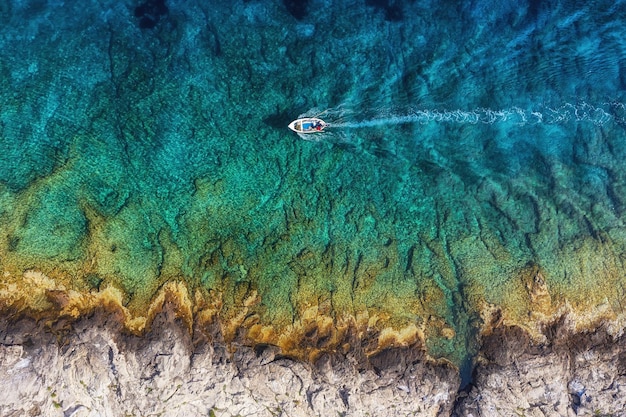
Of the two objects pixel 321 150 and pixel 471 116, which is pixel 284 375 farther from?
pixel 471 116

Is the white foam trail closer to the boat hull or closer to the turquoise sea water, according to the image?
the turquoise sea water

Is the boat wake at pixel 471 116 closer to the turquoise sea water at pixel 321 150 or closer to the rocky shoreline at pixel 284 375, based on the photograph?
the turquoise sea water at pixel 321 150

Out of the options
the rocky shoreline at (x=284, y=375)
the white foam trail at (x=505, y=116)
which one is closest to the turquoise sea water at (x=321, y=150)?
the white foam trail at (x=505, y=116)

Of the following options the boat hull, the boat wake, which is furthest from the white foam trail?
the boat hull

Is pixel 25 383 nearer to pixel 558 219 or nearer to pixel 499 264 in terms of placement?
pixel 499 264

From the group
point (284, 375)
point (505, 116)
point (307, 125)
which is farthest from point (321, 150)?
point (284, 375)

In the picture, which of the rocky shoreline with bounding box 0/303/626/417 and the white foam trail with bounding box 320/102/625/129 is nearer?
the rocky shoreline with bounding box 0/303/626/417

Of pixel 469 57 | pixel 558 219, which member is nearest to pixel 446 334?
pixel 558 219
